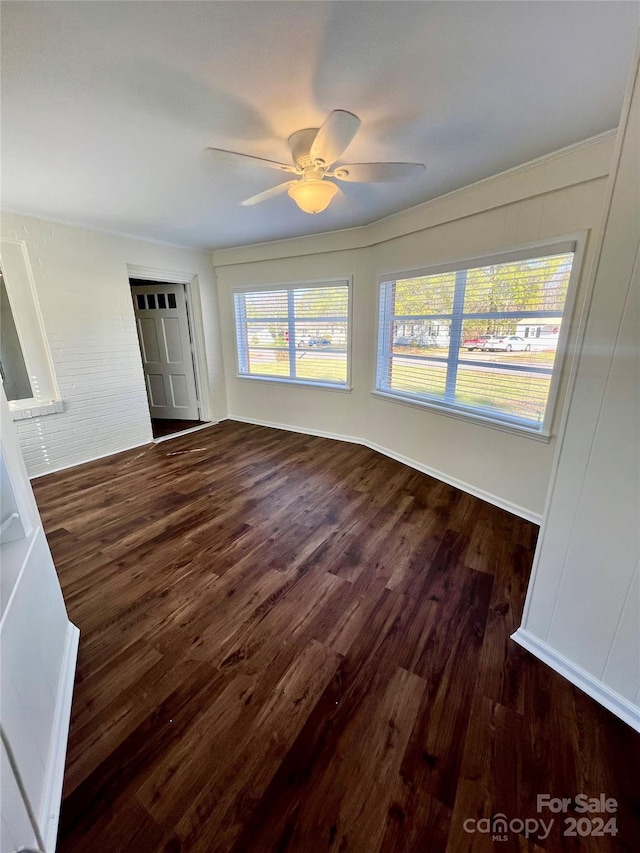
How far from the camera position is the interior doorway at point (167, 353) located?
455 centimetres

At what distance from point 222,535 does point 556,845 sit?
6.61ft

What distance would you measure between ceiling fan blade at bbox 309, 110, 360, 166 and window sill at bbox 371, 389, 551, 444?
6.85ft

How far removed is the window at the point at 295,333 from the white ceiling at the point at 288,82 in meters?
1.70

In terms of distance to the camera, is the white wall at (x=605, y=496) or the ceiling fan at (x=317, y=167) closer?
the white wall at (x=605, y=496)

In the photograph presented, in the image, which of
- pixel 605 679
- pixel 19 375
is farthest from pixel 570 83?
pixel 19 375

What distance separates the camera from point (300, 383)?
14.4 feet

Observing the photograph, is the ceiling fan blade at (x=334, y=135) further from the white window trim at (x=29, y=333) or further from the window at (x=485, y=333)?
the white window trim at (x=29, y=333)

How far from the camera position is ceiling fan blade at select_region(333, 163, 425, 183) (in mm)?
1717

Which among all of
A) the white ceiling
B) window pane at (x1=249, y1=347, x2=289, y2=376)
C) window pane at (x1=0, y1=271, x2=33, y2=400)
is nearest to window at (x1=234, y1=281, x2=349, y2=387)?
window pane at (x1=249, y1=347, x2=289, y2=376)

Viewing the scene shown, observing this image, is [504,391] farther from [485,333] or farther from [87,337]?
[87,337]

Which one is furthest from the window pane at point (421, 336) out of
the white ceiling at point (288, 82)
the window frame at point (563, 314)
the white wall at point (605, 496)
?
the white wall at point (605, 496)

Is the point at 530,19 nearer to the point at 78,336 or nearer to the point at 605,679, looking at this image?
the point at 605,679

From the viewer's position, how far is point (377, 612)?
1693mm

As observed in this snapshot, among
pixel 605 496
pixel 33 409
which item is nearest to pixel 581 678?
pixel 605 496
